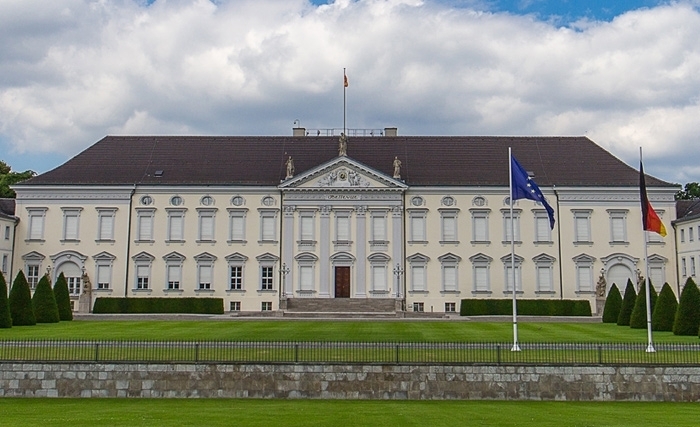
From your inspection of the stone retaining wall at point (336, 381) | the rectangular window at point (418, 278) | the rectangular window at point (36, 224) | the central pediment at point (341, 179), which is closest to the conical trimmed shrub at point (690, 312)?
the stone retaining wall at point (336, 381)

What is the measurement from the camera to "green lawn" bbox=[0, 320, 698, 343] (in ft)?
106

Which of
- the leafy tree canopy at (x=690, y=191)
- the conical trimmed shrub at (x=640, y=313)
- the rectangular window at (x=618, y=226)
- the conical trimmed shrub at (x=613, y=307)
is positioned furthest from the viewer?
the leafy tree canopy at (x=690, y=191)

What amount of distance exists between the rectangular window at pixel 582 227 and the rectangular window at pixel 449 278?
9564 millimetres

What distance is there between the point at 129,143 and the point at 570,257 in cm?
3629

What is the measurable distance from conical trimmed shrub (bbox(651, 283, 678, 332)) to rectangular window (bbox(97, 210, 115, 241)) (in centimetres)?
3858

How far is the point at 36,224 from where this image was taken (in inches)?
2228

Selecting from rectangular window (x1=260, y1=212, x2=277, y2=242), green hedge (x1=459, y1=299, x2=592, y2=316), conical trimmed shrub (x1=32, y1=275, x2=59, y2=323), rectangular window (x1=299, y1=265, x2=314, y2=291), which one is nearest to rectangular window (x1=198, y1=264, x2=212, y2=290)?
rectangular window (x1=260, y1=212, x2=277, y2=242)

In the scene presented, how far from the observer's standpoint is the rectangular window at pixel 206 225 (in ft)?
188

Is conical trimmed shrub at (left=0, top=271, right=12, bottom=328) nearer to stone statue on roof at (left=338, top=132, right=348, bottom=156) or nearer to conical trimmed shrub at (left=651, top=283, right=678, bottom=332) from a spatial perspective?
stone statue on roof at (left=338, top=132, right=348, bottom=156)

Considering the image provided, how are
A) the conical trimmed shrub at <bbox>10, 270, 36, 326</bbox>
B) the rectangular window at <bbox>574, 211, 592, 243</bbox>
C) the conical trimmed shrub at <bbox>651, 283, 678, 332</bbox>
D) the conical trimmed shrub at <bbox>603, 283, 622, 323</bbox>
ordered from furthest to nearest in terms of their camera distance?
the rectangular window at <bbox>574, 211, 592, 243</bbox>, the conical trimmed shrub at <bbox>603, 283, 622, 323</bbox>, the conical trimmed shrub at <bbox>10, 270, 36, 326</bbox>, the conical trimmed shrub at <bbox>651, 283, 678, 332</bbox>

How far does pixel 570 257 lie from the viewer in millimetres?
56625

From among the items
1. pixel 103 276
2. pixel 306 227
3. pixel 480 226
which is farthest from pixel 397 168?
pixel 103 276

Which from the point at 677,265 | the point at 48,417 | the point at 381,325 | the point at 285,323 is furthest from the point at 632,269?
the point at 48,417

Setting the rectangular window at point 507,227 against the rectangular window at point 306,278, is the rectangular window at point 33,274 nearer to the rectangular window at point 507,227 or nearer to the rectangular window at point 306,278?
the rectangular window at point 306,278
